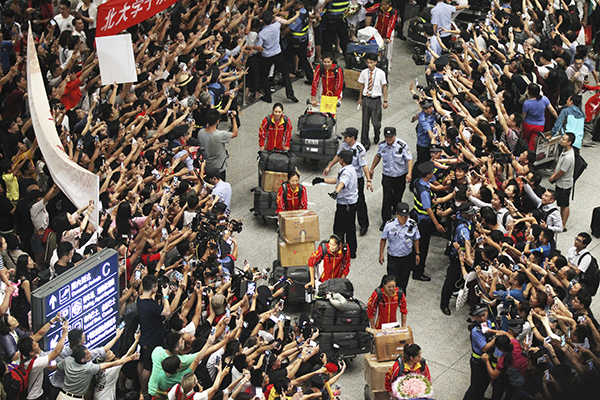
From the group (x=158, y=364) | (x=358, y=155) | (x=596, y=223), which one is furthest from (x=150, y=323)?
(x=596, y=223)

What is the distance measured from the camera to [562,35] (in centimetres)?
1567

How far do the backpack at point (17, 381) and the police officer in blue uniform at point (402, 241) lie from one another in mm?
5082

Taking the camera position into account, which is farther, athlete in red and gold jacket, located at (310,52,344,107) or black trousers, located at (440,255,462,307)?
athlete in red and gold jacket, located at (310,52,344,107)

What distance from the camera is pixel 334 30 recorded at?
18547 millimetres

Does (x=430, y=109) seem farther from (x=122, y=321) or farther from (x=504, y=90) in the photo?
(x=122, y=321)

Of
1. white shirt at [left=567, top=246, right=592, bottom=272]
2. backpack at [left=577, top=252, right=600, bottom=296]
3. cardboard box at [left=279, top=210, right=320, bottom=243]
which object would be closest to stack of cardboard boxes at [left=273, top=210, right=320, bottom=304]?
cardboard box at [left=279, top=210, right=320, bottom=243]

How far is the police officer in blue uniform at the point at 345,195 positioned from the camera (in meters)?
Result: 11.6

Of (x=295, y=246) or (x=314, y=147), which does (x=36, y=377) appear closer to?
(x=295, y=246)

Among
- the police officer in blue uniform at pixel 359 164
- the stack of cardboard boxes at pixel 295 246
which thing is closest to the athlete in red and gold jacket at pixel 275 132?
the police officer in blue uniform at pixel 359 164

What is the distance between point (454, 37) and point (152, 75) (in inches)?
297

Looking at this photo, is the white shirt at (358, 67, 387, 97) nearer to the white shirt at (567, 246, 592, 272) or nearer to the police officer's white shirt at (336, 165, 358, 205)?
the police officer's white shirt at (336, 165, 358, 205)

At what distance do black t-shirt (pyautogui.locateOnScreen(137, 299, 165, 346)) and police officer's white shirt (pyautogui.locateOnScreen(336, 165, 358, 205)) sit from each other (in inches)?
168

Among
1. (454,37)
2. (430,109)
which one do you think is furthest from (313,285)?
(454,37)

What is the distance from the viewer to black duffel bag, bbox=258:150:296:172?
1311 cm
